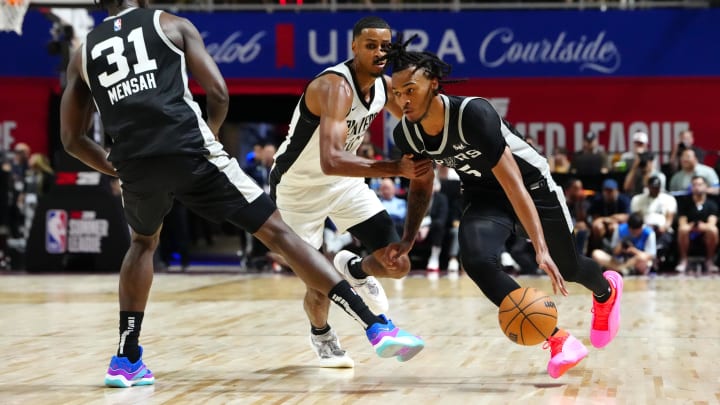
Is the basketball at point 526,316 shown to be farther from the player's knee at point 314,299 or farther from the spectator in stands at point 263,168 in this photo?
the spectator in stands at point 263,168

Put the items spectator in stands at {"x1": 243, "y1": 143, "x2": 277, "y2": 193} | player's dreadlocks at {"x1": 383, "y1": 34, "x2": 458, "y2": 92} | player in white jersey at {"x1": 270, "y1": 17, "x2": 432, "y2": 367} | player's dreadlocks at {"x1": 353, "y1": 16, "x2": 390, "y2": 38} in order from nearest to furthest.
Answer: player's dreadlocks at {"x1": 383, "y1": 34, "x2": 458, "y2": 92}
player in white jersey at {"x1": 270, "y1": 17, "x2": 432, "y2": 367}
player's dreadlocks at {"x1": 353, "y1": 16, "x2": 390, "y2": 38}
spectator in stands at {"x1": 243, "y1": 143, "x2": 277, "y2": 193}

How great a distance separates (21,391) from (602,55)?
13.6 m

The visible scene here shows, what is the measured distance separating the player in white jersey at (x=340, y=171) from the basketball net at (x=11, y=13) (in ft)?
24.1

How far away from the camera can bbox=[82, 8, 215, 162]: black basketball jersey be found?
16.3 feet

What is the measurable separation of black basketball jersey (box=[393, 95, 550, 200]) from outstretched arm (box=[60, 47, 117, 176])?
1.53 meters

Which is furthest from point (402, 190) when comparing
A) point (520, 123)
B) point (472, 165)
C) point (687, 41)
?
point (472, 165)

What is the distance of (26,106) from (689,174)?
34.8ft

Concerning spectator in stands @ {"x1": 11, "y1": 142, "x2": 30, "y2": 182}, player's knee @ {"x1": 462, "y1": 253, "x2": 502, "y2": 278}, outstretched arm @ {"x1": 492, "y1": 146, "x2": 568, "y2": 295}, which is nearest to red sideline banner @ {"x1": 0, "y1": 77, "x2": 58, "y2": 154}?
spectator in stands @ {"x1": 11, "y1": 142, "x2": 30, "y2": 182}

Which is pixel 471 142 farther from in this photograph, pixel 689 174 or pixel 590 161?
pixel 590 161

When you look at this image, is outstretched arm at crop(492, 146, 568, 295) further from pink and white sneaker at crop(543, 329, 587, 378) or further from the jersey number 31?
the jersey number 31

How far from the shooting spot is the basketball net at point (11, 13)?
492 inches

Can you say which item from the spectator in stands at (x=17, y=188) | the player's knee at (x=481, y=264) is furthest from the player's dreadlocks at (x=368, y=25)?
the spectator in stands at (x=17, y=188)

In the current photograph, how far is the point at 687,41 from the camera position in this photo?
16734 mm

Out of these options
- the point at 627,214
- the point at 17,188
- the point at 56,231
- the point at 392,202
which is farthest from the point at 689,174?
the point at 17,188
